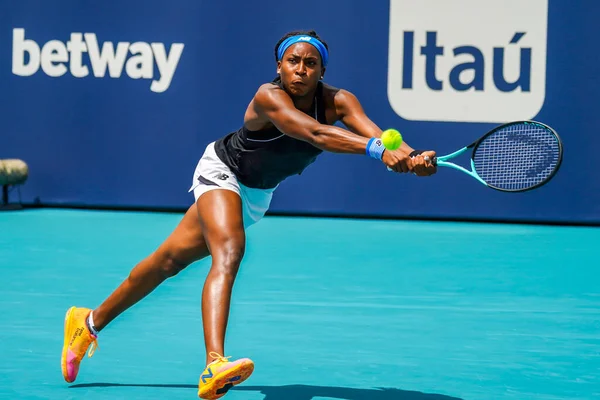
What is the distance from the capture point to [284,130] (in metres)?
4.17

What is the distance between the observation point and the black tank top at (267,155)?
4.45 meters

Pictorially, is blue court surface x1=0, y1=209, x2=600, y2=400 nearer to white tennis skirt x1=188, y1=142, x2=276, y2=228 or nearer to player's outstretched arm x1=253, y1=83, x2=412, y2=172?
white tennis skirt x1=188, y1=142, x2=276, y2=228

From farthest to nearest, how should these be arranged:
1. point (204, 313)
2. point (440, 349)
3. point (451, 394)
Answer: point (440, 349)
point (451, 394)
point (204, 313)

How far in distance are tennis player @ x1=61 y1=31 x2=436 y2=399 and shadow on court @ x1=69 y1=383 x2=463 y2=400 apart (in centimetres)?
41

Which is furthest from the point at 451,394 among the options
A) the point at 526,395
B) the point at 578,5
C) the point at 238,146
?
the point at 578,5

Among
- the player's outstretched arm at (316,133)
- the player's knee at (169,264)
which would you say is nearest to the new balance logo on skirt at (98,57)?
the player's knee at (169,264)

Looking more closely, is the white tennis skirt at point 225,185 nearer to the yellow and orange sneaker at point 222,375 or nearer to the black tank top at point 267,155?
the black tank top at point 267,155

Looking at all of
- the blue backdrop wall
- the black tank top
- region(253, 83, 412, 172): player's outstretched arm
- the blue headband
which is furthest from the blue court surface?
the blue headband

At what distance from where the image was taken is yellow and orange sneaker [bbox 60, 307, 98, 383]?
4445 mm

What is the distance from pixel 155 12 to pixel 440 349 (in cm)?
545

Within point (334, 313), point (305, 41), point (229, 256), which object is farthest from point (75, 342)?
point (334, 313)

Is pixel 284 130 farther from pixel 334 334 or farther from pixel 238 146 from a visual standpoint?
pixel 334 334

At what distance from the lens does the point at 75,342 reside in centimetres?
458

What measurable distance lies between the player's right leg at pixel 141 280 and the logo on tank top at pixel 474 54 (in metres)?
5.14
